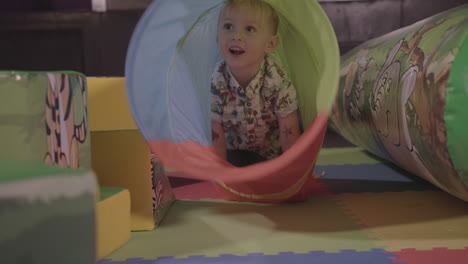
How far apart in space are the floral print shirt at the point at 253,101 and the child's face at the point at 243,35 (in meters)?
0.07

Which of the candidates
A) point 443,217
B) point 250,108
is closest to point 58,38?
point 250,108

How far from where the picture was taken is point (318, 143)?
1317 mm

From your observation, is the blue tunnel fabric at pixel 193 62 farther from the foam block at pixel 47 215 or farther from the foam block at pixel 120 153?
the foam block at pixel 47 215

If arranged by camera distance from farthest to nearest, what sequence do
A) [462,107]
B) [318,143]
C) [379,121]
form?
[379,121]
[318,143]
[462,107]

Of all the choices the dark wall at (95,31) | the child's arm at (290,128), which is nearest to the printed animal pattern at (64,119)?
the child's arm at (290,128)

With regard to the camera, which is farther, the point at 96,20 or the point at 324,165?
the point at 96,20

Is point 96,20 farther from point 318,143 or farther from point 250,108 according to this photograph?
point 318,143

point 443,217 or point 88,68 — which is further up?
point 88,68

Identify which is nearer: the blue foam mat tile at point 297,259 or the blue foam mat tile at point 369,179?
the blue foam mat tile at point 297,259

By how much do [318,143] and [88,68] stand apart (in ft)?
8.33

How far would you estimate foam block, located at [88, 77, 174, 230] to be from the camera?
141 cm

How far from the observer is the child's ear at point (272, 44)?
1767mm

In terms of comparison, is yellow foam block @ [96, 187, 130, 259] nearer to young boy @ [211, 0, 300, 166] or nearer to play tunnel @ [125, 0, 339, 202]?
play tunnel @ [125, 0, 339, 202]

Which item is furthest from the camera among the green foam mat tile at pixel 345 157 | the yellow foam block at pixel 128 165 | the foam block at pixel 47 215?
the green foam mat tile at pixel 345 157
